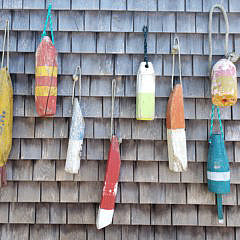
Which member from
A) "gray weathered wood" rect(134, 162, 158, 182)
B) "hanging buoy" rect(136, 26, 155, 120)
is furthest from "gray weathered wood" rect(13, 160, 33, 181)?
"hanging buoy" rect(136, 26, 155, 120)

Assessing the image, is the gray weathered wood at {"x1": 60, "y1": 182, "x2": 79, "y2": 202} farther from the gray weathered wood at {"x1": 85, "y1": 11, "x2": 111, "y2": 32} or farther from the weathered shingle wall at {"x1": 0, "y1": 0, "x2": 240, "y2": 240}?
the gray weathered wood at {"x1": 85, "y1": 11, "x2": 111, "y2": 32}

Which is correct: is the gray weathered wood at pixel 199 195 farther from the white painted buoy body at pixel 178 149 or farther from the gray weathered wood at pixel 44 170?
the gray weathered wood at pixel 44 170

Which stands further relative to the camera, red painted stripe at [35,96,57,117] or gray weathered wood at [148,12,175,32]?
gray weathered wood at [148,12,175,32]

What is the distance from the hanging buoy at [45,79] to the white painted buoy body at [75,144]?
18cm

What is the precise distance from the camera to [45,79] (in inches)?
67.9

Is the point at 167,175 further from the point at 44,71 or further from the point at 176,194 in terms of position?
the point at 44,71

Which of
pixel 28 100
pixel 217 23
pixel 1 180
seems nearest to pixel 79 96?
pixel 28 100

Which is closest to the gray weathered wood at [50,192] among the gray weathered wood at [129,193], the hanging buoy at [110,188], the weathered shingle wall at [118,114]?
the weathered shingle wall at [118,114]

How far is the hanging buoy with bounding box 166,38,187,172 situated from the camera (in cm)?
175

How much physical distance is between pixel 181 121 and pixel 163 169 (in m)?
0.39

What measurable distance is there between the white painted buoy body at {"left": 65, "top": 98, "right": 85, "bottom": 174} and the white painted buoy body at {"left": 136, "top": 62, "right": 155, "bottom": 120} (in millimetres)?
417

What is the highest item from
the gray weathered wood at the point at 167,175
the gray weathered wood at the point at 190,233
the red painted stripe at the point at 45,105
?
the red painted stripe at the point at 45,105

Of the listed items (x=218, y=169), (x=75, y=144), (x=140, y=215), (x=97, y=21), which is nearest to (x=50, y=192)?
(x=75, y=144)

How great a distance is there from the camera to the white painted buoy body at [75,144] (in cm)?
175
